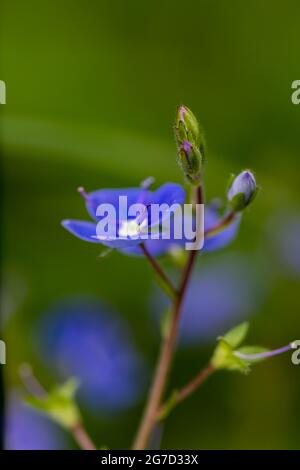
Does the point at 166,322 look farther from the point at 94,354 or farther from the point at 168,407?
the point at 94,354

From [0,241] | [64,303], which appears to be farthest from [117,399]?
[0,241]

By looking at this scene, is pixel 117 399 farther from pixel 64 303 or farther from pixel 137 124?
pixel 137 124

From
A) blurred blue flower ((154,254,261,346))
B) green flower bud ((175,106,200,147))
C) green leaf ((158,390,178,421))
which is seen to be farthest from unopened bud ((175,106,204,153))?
blurred blue flower ((154,254,261,346))

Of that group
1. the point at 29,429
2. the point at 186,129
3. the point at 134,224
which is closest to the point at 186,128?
the point at 186,129

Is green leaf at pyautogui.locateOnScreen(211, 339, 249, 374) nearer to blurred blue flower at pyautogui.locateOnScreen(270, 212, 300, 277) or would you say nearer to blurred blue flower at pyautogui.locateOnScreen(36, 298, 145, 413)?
blurred blue flower at pyautogui.locateOnScreen(36, 298, 145, 413)

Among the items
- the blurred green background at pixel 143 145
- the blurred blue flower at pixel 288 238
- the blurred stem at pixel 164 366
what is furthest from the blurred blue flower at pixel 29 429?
the blurred blue flower at pixel 288 238

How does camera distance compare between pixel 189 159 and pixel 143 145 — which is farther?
pixel 143 145
